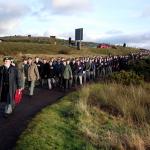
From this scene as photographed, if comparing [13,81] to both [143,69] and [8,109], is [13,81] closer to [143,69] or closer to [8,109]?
[8,109]

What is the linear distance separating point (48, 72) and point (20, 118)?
45.9ft

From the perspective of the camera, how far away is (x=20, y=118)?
59.2 feet

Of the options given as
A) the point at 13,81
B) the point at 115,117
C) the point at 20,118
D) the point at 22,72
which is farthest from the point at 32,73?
the point at 20,118

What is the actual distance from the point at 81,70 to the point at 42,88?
4.04 m

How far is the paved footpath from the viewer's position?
14.3m

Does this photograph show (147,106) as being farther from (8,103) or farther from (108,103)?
(8,103)

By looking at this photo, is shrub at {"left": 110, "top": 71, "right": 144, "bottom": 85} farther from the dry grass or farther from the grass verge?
the grass verge

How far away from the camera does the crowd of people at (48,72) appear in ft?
59.9

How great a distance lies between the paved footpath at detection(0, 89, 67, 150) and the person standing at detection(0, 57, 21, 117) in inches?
21.2

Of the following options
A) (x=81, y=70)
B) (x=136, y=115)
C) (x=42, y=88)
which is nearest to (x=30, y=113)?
(x=136, y=115)

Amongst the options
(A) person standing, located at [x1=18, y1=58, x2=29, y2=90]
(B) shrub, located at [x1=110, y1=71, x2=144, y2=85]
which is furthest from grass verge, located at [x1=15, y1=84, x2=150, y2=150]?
(B) shrub, located at [x1=110, y1=71, x2=144, y2=85]

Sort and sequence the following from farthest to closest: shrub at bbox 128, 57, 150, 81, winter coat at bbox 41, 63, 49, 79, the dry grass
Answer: shrub at bbox 128, 57, 150, 81
winter coat at bbox 41, 63, 49, 79
the dry grass

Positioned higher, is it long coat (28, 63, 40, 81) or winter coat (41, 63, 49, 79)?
long coat (28, 63, 40, 81)

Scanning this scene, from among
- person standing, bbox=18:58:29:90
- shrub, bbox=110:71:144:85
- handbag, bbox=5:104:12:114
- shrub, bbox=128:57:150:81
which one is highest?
person standing, bbox=18:58:29:90
